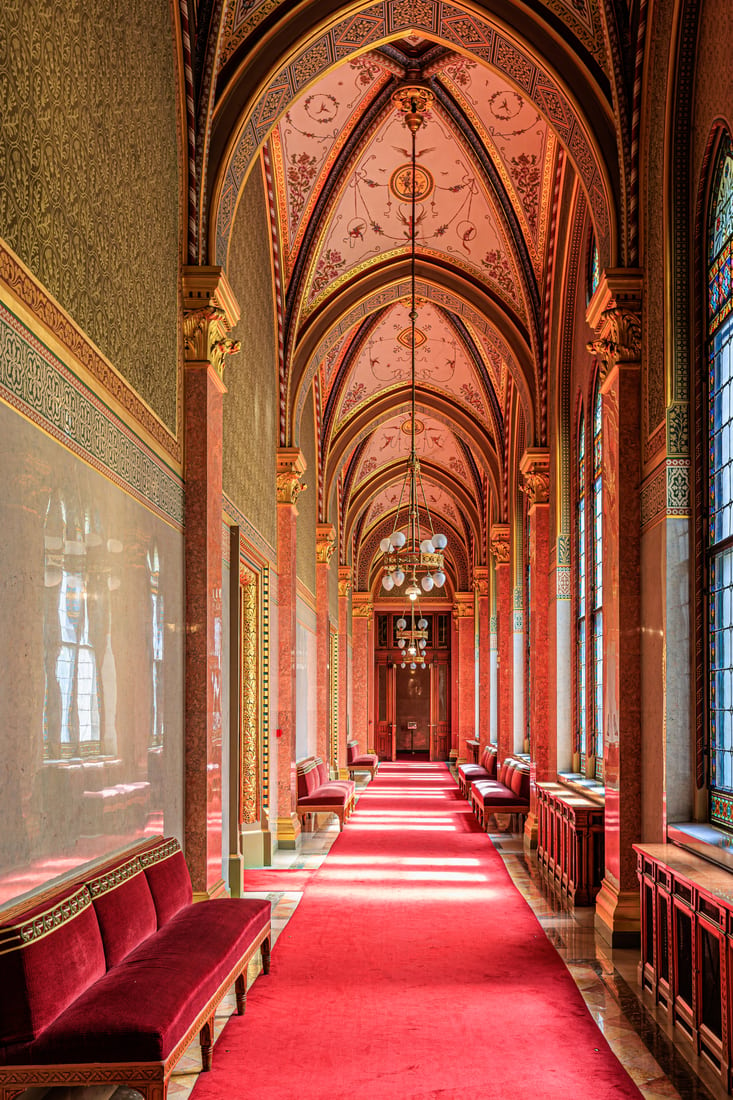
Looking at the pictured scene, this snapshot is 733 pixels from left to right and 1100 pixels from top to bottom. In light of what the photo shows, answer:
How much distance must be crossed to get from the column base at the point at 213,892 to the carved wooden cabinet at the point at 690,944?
2939 mm

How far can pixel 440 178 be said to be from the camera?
482 inches

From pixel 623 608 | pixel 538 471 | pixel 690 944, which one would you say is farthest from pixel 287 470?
pixel 690 944

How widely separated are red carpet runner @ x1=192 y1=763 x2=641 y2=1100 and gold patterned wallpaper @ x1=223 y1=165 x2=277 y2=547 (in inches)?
150

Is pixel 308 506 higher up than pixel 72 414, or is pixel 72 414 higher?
pixel 308 506

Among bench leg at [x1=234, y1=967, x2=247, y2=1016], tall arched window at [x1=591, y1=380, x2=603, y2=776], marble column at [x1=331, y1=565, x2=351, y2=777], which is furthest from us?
marble column at [x1=331, y1=565, x2=351, y2=777]

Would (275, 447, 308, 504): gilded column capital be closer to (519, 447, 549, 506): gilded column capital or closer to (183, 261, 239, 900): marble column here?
(519, 447, 549, 506): gilded column capital

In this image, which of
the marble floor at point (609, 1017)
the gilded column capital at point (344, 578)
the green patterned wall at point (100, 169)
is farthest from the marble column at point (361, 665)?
the green patterned wall at point (100, 169)

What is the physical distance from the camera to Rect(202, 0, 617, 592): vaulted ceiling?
8.26m

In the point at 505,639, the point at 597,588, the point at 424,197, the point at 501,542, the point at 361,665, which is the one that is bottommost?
the point at 361,665

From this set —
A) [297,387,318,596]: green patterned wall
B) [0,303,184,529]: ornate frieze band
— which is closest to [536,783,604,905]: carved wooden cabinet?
[0,303,184,529]: ornate frieze band

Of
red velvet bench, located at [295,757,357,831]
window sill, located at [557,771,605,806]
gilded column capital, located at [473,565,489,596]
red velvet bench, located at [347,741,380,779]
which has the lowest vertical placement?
red velvet bench, located at [347,741,380,779]

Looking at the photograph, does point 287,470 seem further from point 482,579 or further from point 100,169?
point 482,579

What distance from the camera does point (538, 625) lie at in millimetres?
12531

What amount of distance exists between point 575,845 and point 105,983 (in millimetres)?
5528
